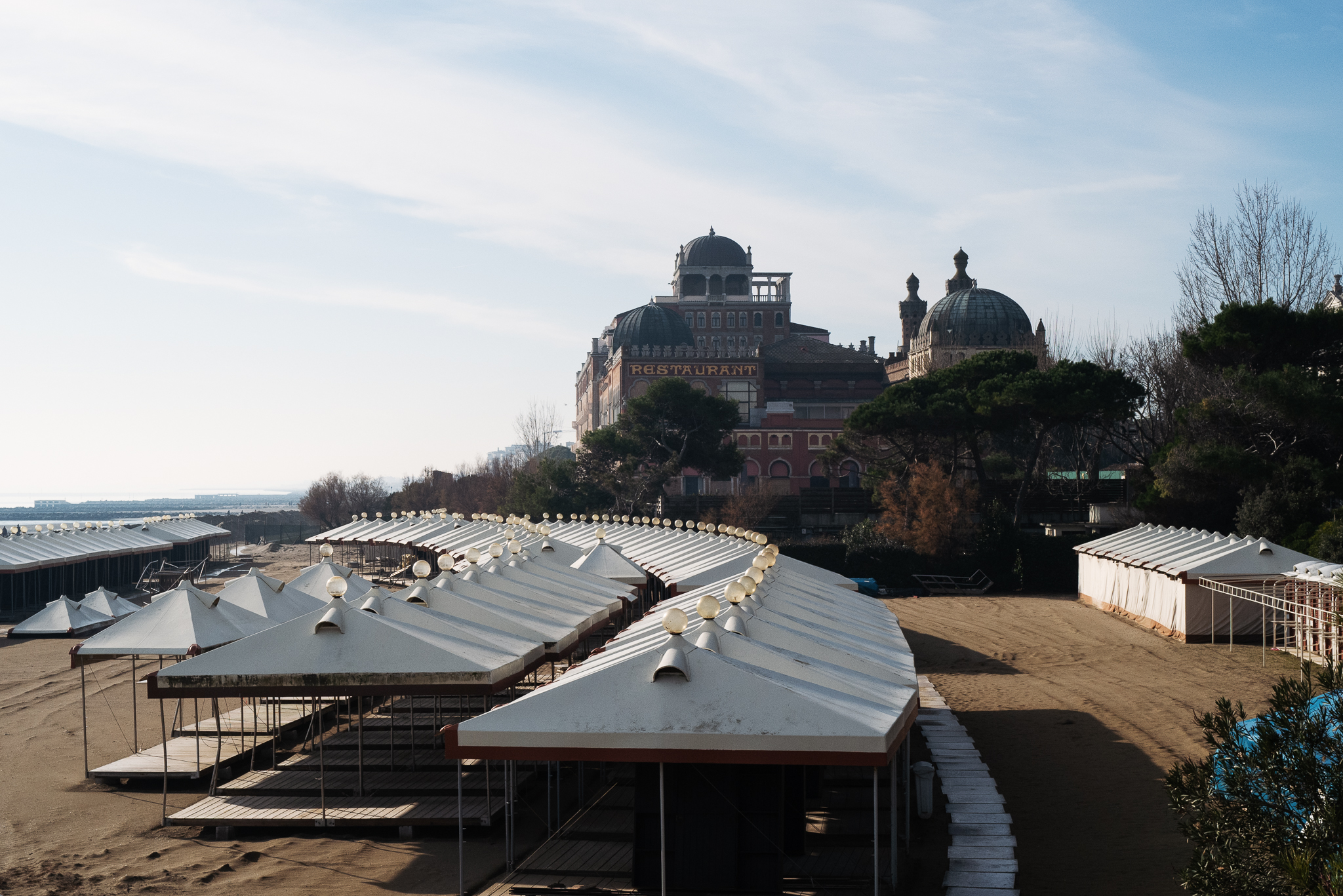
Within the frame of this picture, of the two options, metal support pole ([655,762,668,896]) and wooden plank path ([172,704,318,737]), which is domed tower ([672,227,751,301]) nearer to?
wooden plank path ([172,704,318,737])

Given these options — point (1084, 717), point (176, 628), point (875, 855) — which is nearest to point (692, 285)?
point (1084, 717)

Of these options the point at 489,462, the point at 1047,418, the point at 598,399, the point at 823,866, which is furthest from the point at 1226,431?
the point at 489,462

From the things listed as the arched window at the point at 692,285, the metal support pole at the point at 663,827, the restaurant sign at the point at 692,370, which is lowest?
the metal support pole at the point at 663,827

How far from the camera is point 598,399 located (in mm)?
97750

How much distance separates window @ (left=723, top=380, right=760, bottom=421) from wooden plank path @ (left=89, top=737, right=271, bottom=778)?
64508 mm

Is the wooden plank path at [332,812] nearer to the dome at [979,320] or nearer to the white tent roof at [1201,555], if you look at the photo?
the white tent roof at [1201,555]

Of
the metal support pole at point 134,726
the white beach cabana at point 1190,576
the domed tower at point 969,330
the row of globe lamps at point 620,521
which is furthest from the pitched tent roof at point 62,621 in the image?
the domed tower at point 969,330

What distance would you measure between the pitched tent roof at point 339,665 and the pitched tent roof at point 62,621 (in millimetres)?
24147

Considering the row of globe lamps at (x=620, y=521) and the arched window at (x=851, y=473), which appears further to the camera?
the arched window at (x=851, y=473)

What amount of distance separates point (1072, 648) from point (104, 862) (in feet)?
72.9

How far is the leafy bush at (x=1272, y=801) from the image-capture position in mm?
6758

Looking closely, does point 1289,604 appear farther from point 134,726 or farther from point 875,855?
point 134,726

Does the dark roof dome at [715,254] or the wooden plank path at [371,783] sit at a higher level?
the dark roof dome at [715,254]

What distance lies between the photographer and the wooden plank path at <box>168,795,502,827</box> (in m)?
12.9
